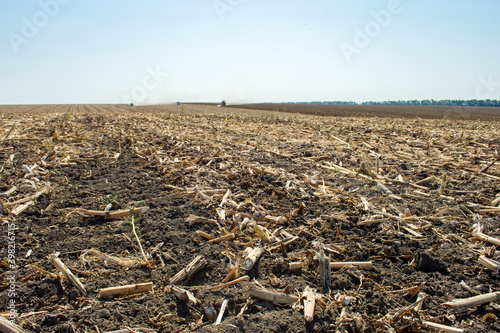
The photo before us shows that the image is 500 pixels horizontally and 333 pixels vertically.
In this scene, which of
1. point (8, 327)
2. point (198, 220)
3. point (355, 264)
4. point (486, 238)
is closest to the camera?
point (8, 327)

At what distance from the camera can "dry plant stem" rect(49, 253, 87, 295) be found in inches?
118

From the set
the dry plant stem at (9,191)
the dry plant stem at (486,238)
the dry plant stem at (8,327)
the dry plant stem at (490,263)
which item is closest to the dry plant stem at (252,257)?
the dry plant stem at (8,327)

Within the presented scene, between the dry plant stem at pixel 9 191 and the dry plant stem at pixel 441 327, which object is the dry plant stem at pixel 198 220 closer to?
the dry plant stem at pixel 441 327

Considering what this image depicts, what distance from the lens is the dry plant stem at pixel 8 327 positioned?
2.35 meters

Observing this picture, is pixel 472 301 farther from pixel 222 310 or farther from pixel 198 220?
pixel 198 220

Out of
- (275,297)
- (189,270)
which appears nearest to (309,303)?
(275,297)

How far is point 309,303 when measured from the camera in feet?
9.39

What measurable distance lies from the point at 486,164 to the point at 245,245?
23.9 feet

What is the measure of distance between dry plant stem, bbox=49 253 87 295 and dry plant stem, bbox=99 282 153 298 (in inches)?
8.2

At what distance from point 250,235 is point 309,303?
1.54 meters

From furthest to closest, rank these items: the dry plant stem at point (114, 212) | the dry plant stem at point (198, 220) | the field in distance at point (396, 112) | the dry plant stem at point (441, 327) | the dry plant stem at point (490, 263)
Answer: the field in distance at point (396, 112)
the dry plant stem at point (114, 212)
the dry plant stem at point (198, 220)
the dry plant stem at point (490, 263)
the dry plant stem at point (441, 327)

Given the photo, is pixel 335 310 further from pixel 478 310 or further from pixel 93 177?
pixel 93 177

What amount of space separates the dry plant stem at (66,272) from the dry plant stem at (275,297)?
173 centimetres

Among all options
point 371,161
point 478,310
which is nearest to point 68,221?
point 478,310
